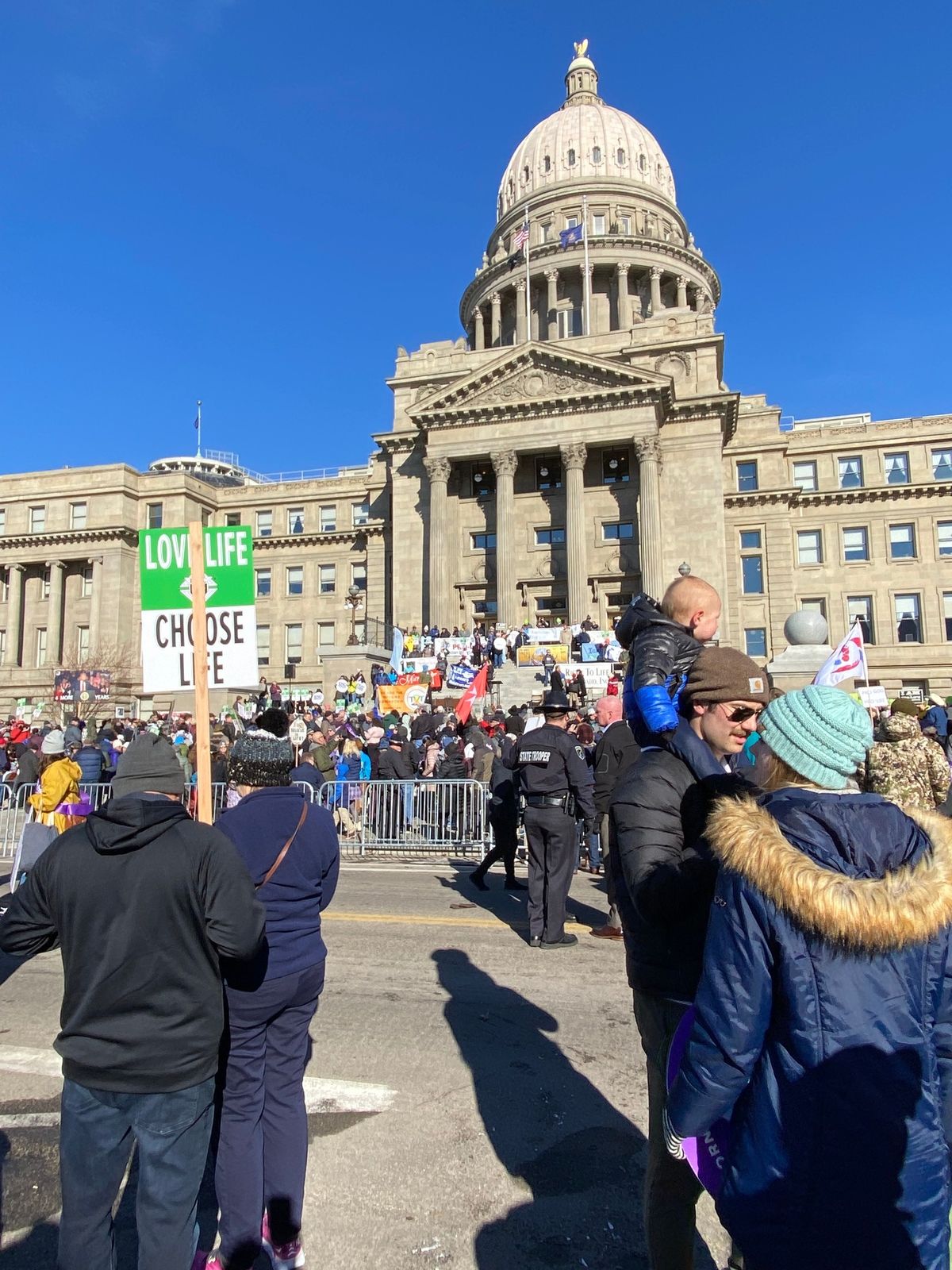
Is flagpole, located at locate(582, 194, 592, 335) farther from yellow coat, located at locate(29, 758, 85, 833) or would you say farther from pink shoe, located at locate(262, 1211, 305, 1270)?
pink shoe, located at locate(262, 1211, 305, 1270)

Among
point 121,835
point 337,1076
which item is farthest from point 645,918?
point 337,1076

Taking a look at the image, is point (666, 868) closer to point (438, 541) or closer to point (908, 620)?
point (438, 541)

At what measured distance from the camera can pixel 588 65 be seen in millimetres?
72125

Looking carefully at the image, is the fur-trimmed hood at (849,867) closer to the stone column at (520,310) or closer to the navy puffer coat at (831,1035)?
the navy puffer coat at (831,1035)

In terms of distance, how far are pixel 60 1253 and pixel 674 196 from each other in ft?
253

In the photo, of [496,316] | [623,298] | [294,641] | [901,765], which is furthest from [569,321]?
[901,765]

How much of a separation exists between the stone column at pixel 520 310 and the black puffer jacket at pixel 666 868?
55780 millimetres

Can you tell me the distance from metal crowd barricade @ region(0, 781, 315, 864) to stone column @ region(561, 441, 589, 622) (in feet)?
87.5

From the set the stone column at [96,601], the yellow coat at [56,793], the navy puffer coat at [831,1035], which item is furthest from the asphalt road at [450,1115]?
the stone column at [96,601]

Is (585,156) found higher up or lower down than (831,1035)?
higher up

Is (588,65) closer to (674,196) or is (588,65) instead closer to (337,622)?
(674,196)

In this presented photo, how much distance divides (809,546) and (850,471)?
4824 mm

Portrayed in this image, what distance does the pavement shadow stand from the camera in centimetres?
340

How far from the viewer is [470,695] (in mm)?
24156
